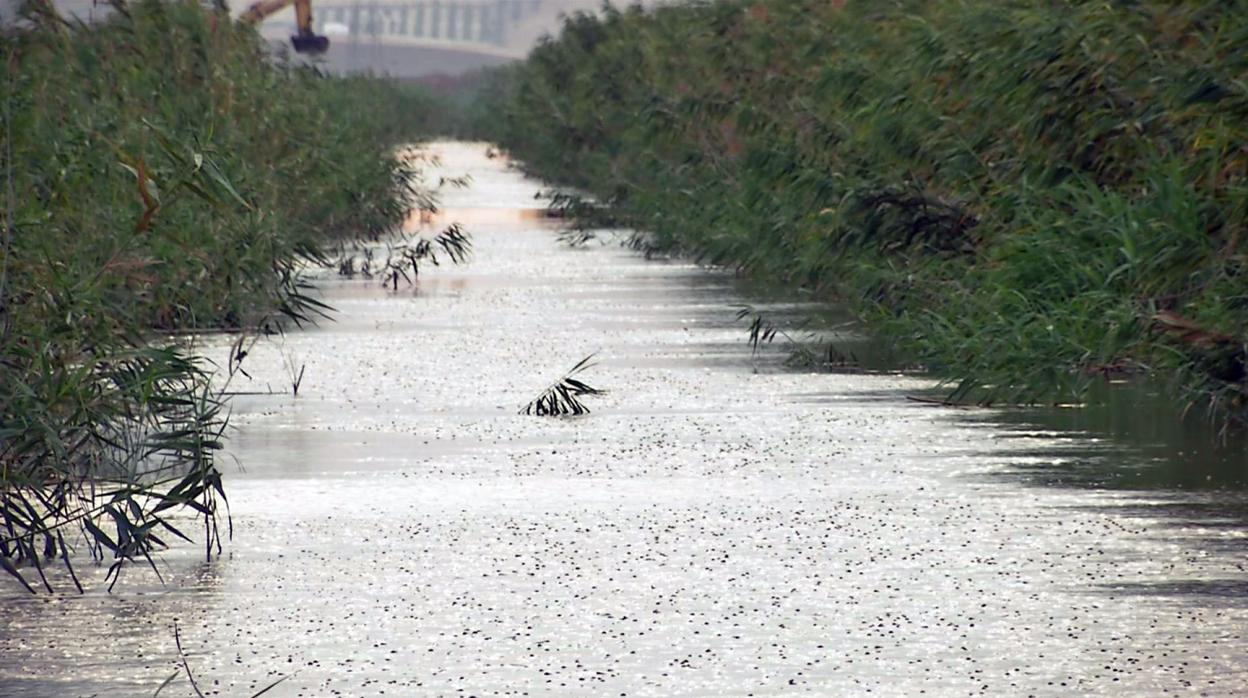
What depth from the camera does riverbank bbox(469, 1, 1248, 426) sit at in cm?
1445

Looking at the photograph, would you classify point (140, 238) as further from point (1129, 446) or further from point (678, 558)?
point (678, 558)

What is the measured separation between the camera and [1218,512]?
1123cm

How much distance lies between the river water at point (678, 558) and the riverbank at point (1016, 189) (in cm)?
63

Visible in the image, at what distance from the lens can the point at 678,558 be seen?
33.4 ft

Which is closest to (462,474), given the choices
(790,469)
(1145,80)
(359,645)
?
(790,469)

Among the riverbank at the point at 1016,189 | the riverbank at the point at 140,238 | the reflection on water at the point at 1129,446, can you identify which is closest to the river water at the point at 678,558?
the reflection on water at the point at 1129,446

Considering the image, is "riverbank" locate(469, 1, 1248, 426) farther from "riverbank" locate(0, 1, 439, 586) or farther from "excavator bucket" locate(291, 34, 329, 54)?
"excavator bucket" locate(291, 34, 329, 54)

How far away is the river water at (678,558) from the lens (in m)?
8.12

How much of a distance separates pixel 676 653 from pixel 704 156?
1008 inches

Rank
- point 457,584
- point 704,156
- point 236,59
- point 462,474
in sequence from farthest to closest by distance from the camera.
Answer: point 704,156, point 236,59, point 462,474, point 457,584

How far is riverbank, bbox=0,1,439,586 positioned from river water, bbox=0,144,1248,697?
0.45 m

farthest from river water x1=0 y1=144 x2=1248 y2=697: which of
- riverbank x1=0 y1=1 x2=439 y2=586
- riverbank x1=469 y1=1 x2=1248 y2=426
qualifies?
riverbank x1=469 y1=1 x2=1248 y2=426

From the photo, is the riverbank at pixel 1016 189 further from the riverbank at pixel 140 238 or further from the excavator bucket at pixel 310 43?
the excavator bucket at pixel 310 43

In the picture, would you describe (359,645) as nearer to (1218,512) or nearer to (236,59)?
(1218,512)
